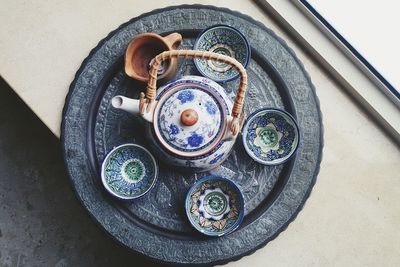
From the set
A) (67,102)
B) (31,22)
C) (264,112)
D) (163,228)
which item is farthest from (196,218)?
(31,22)

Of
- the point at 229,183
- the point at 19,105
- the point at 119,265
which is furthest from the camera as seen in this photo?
the point at 19,105

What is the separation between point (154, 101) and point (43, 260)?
3.27ft

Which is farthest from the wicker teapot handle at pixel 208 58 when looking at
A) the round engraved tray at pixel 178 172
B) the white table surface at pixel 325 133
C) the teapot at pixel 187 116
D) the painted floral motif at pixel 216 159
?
the white table surface at pixel 325 133

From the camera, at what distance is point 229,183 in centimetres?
113

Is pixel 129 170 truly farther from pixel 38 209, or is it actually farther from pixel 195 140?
pixel 38 209

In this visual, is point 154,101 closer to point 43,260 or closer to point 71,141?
point 71,141

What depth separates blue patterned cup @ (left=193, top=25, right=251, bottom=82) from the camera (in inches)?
46.3

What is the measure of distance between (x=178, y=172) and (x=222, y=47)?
353 millimetres

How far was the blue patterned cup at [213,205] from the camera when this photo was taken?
44.2 inches

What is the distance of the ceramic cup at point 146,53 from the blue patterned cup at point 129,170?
0.19 meters

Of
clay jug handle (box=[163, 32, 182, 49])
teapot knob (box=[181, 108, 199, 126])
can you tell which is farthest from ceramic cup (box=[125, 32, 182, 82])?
teapot knob (box=[181, 108, 199, 126])

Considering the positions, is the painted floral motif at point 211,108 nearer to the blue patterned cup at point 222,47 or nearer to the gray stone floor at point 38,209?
the blue patterned cup at point 222,47

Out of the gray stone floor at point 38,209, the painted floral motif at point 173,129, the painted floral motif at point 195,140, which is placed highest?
the painted floral motif at point 173,129

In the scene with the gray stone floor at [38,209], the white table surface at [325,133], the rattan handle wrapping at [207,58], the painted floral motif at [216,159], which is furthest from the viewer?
the gray stone floor at [38,209]
